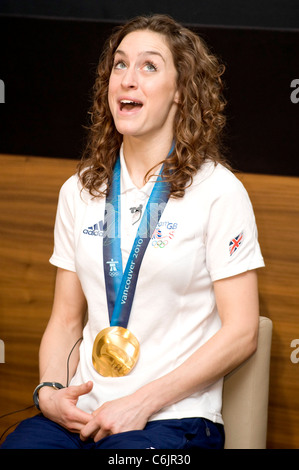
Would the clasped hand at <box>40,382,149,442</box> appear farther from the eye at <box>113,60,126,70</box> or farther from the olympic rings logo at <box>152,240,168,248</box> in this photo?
the eye at <box>113,60,126,70</box>

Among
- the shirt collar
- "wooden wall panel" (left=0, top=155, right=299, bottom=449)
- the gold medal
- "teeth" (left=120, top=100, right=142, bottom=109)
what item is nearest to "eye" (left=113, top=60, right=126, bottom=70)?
"teeth" (left=120, top=100, right=142, bottom=109)

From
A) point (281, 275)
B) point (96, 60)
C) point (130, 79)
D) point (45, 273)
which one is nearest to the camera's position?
point (130, 79)

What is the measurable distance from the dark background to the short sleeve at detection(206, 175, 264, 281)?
51 centimetres

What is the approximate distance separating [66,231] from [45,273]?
1.83 ft

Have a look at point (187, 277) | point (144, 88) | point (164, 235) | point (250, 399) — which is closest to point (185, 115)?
point (144, 88)

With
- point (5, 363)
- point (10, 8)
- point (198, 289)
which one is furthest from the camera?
point (5, 363)

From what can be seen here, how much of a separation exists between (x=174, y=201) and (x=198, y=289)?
0.25 m

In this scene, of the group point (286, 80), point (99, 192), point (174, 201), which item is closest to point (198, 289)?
point (174, 201)

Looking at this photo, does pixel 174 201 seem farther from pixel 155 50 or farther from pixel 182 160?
pixel 155 50

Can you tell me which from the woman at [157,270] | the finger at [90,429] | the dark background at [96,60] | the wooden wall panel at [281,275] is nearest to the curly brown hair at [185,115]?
the woman at [157,270]

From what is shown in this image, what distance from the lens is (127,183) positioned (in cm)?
218

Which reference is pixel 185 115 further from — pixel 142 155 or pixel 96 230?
pixel 96 230

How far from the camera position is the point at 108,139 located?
7.55 feet

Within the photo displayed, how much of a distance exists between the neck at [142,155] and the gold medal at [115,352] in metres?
0.44
